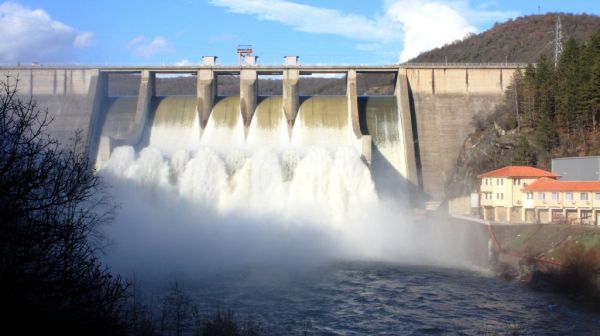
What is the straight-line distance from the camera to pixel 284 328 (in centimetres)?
1952

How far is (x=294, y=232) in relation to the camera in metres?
38.0

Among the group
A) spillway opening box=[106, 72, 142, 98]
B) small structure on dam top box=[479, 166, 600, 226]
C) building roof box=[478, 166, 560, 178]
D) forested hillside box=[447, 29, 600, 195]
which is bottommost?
small structure on dam top box=[479, 166, 600, 226]

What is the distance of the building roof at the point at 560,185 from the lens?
107 ft

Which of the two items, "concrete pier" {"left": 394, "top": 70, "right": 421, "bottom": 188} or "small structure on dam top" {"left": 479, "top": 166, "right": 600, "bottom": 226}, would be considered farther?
"concrete pier" {"left": 394, "top": 70, "right": 421, "bottom": 188}

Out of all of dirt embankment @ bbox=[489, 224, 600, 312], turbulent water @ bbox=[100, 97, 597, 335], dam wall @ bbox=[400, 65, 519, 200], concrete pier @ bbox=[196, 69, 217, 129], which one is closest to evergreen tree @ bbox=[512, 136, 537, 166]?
dam wall @ bbox=[400, 65, 519, 200]

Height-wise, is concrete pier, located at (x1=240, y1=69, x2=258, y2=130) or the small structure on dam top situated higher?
concrete pier, located at (x1=240, y1=69, x2=258, y2=130)

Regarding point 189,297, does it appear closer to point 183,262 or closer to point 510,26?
point 183,262

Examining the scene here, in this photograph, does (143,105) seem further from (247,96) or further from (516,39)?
(516,39)

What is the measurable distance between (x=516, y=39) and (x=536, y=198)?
97162mm

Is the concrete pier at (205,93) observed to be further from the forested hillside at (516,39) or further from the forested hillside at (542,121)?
the forested hillside at (516,39)

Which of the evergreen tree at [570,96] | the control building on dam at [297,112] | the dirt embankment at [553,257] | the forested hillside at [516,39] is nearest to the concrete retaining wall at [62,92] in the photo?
the control building on dam at [297,112]

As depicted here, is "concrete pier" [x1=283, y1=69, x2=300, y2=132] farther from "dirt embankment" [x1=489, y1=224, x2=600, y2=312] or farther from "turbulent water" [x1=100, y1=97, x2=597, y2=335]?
"dirt embankment" [x1=489, y1=224, x2=600, y2=312]

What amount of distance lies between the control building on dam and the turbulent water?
0.62 ft

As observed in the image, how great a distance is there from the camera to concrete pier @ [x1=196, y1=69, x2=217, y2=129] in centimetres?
4741
